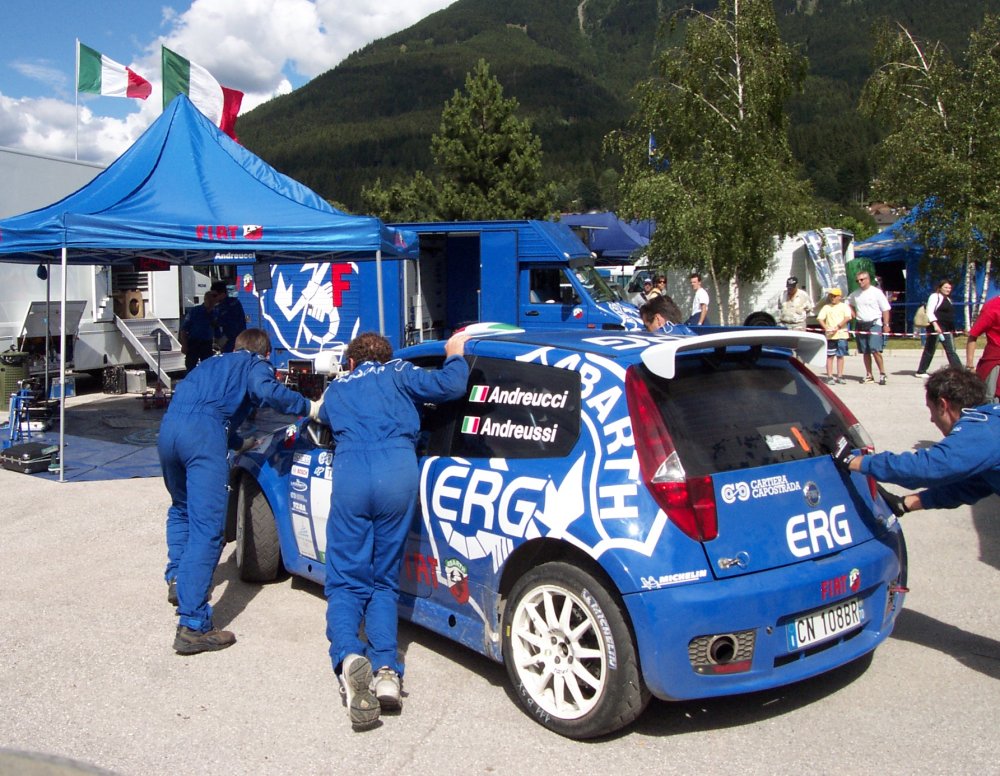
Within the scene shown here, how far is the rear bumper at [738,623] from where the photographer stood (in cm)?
347

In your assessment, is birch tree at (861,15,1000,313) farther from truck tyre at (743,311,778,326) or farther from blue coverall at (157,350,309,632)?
blue coverall at (157,350,309,632)

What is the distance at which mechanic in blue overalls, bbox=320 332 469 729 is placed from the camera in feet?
13.4

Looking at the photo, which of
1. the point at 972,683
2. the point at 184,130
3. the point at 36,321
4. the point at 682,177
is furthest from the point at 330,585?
the point at 682,177

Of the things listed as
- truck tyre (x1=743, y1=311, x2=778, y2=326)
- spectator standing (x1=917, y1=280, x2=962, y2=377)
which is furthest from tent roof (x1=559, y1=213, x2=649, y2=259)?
spectator standing (x1=917, y1=280, x2=962, y2=377)

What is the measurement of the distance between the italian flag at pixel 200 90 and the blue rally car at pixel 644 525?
426 inches

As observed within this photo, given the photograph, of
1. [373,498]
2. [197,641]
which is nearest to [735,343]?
[373,498]

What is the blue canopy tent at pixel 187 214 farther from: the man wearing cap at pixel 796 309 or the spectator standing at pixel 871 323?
the man wearing cap at pixel 796 309

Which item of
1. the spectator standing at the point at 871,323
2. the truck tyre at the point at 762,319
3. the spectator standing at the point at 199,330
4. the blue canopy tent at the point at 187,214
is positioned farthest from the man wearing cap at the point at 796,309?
the spectator standing at the point at 199,330

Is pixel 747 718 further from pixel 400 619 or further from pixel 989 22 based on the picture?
pixel 989 22

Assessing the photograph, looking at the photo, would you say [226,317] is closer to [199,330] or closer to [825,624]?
[199,330]

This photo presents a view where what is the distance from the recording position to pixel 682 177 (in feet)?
78.7

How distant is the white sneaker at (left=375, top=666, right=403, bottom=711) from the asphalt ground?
3.8 inches

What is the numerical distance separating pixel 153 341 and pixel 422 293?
184 inches

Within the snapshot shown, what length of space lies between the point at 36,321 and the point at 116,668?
405 inches
